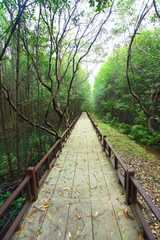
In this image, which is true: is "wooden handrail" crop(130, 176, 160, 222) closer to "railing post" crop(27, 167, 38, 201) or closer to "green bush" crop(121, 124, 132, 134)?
"railing post" crop(27, 167, 38, 201)

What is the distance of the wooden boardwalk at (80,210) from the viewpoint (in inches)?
68.0

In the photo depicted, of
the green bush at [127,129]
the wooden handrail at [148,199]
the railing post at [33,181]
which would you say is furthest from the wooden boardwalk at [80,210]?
the green bush at [127,129]

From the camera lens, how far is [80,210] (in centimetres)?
212

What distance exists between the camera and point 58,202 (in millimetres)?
2312

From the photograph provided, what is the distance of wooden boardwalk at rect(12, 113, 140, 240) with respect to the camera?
173cm

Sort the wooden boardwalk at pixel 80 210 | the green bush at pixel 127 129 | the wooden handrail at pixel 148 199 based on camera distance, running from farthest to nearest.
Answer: the green bush at pixel 127 129, the wooden boardwalk at pixel 80 210, the wooden handrail at pixel 148 199

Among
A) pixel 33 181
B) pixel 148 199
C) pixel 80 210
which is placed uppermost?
pixel 148 199

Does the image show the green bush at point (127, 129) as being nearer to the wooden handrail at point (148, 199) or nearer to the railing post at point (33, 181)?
the wooden handrail at point (148, 199)

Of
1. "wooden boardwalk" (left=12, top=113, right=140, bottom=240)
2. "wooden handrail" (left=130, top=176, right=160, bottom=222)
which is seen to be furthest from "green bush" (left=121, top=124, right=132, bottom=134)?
"wooden handrail" (left=130, top=176, right=160, bottom=222)

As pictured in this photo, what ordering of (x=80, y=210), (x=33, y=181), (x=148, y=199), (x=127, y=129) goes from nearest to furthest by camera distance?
(x=148, y=199) → (x=80, y=210) → (x=33, y=181) → (x=127, y=129)

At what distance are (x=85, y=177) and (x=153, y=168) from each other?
2.63 m

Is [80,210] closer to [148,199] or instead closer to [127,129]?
[148,199]

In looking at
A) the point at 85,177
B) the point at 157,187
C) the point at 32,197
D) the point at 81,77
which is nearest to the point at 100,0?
the point at 85,177

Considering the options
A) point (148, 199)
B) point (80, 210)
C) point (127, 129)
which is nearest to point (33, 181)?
point (80, 210)
